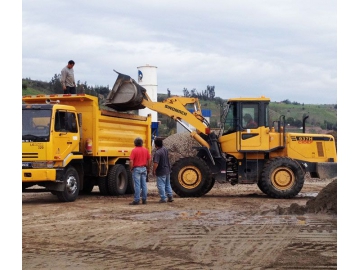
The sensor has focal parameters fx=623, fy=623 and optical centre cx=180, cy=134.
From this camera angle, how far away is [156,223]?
12.2 m

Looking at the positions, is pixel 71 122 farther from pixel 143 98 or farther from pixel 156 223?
pixel 156 223

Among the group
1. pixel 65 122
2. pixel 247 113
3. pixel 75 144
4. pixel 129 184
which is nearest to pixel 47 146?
pixel 65 122

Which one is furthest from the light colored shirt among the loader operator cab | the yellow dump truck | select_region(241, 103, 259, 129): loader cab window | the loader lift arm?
select_region(241, 103, 259, 129): loader cab window

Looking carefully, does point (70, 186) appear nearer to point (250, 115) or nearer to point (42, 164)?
point (42, 164)

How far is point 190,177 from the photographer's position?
1797cm

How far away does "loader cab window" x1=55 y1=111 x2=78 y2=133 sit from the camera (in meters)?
16.2

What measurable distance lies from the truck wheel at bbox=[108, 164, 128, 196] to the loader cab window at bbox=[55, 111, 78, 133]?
8.05 feet

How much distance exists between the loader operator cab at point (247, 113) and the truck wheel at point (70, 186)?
15.5ft

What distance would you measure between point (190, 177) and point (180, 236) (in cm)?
741

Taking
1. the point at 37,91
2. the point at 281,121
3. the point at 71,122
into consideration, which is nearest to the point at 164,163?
the point at 71,122

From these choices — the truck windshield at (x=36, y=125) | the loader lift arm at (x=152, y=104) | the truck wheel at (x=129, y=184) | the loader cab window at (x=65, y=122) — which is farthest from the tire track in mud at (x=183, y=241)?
the truck wheel at (x=129, y=184)

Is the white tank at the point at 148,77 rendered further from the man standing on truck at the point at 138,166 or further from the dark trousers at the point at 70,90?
the man standing on truck at the point at 138,166

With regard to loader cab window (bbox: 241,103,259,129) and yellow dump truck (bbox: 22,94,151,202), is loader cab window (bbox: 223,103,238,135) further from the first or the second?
yellow dump truck (bbox: 22,94,151,202)
